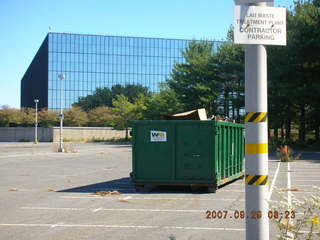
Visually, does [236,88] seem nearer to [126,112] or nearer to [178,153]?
[126,112]

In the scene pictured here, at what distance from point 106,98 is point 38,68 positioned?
1931cm

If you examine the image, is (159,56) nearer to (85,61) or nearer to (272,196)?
(85,61)

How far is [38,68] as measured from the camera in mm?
104250

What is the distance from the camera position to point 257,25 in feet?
17.3

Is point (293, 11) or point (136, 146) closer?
point (136, 146)

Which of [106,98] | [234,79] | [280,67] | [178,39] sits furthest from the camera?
[178,39]

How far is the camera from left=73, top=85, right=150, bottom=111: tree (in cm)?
9706

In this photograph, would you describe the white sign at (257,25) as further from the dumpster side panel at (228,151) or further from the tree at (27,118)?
the tree at (27,118)

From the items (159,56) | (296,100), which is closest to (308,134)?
(296,100)

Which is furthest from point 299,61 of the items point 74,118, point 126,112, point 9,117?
point 9,117

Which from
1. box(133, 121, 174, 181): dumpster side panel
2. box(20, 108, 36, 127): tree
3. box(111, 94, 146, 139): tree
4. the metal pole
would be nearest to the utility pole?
the metal pole

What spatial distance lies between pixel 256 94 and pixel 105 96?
3696 inches

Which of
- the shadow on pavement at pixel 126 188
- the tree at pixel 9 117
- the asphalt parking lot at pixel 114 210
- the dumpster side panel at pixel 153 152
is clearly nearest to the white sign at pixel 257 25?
the asphalt parking lot at pixel 114 210

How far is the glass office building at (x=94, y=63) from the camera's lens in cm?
9425
